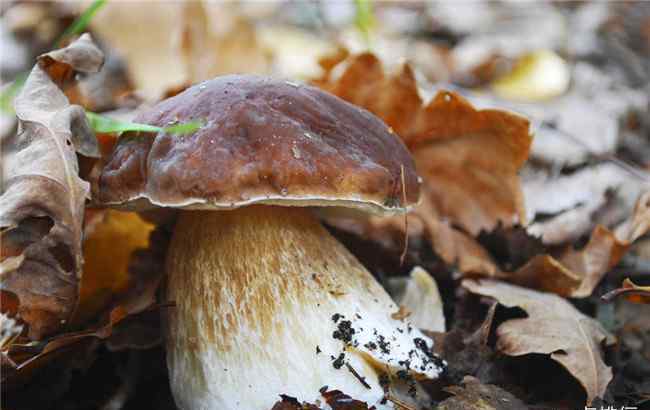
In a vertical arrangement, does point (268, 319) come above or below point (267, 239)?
below

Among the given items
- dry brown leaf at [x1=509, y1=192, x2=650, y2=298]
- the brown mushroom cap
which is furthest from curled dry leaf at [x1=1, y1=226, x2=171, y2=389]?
dry brown leaf at [x1=509, y1=192, x2=650, y2=298]

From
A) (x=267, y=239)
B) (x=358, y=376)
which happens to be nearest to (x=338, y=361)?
(x=358, y=376)

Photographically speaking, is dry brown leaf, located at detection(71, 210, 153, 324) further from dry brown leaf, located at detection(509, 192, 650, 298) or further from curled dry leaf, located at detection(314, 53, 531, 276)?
dry brown leaf, located at detection(509, 192, 650, 298)

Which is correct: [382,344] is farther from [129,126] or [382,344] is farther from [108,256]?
[108,256]

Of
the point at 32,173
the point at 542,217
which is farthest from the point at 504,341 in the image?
the point at 32,173

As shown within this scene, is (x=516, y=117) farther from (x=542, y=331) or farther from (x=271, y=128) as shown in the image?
(x=271, y=128)

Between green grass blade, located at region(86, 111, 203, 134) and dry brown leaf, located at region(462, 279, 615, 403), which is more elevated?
green grass blade, located at region(86, 111, 203, 134)
